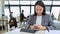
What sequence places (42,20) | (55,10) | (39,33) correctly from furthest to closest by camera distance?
(55,10)
(42,20)
(39,33)

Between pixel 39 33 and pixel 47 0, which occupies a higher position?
pixel 47 0

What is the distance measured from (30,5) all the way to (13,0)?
799mm

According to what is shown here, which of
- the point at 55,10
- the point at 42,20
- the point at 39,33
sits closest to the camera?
the point at 39,33

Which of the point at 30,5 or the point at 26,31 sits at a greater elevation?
the point at 30,5

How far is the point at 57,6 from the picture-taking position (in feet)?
18.3

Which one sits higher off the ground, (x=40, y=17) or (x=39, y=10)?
(x=39, y=10)

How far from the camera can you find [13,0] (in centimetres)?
564

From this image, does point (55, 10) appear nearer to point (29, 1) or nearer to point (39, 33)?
point (29, 1)

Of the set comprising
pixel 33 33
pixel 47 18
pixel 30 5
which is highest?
pixel 30 5

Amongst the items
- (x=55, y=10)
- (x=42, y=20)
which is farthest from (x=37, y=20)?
(x=55, y=10)

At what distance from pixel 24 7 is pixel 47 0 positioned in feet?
3.57

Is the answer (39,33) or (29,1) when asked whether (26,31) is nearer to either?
(39,33)

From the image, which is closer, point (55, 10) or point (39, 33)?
point (39, 33)

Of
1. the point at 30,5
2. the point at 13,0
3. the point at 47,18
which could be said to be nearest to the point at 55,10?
the point at 30,5
